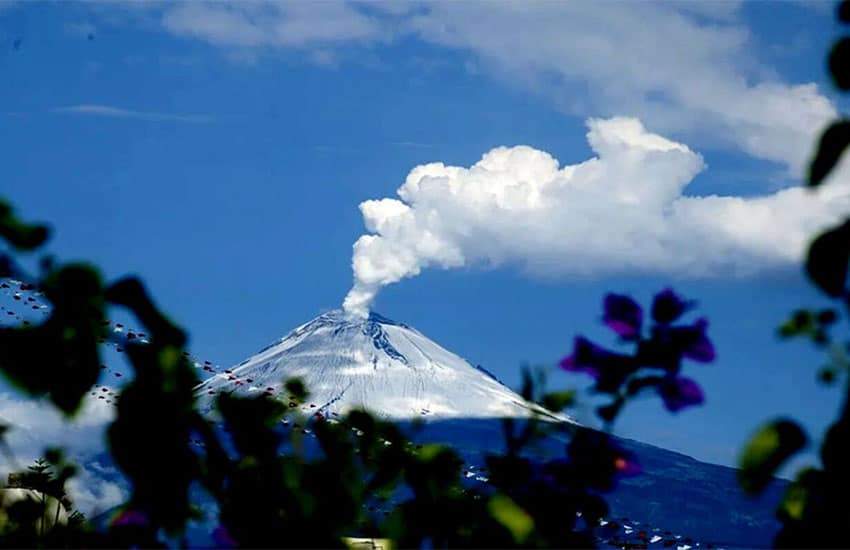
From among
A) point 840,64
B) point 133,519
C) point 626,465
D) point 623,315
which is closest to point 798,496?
point 626,465

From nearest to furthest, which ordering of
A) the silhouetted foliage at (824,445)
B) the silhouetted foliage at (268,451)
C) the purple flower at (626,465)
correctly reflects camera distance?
the silhouetted foliage at (824,445) → the silhouetted foliage at (268,451) → the purple flower at (626,465)

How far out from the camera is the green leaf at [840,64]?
5.67 feet

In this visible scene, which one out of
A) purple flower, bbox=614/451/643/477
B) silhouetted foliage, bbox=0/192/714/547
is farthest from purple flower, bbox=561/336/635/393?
purple flower, bbox=614/451/643/477

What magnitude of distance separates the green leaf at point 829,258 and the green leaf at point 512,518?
545 mm

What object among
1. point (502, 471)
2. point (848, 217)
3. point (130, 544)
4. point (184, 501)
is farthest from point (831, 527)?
point (130, 544)

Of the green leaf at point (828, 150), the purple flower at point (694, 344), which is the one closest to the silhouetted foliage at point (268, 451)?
the purple flower at point (694, 344)

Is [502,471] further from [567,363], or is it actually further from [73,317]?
[73,317]

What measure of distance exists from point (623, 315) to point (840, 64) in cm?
51

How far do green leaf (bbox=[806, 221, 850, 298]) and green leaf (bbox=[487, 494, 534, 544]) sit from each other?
0.54 meters

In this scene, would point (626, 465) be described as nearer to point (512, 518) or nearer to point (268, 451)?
point (512, 518)

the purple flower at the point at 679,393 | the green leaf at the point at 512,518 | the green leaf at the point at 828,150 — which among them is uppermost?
the green leaf at the point at 828,150

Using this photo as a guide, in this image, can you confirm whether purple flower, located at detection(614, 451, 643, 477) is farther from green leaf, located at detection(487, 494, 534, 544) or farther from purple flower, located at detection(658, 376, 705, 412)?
green leaf, located at detection(487, 494, 534, 544)

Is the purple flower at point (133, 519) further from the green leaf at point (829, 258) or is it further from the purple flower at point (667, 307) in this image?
the green leaf at point (829, 258)

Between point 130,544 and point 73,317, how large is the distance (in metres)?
0.39
